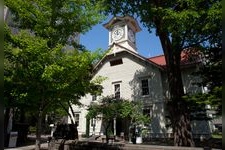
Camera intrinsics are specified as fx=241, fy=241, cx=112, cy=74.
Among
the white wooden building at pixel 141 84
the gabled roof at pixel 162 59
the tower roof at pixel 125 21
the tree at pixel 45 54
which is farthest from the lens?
the tower roof at pixel 125 21

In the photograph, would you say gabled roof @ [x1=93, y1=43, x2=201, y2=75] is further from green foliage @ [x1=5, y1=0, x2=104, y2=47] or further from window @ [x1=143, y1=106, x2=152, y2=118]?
green foliage @ [x1=5, y1=0, x2=104, y2=47]

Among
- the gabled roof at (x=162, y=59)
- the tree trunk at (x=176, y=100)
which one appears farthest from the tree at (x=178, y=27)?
the gabled roof at (x=162, y=59)

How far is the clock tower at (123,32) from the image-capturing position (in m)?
33.7

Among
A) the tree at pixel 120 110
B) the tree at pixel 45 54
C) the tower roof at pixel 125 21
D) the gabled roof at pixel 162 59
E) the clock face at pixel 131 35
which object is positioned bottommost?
the tree at pixel 120 110

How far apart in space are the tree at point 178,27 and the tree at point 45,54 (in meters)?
4.64

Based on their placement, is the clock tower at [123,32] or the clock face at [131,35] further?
the clock face at [131,35]

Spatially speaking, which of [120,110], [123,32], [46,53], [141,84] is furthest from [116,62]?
[46,53]

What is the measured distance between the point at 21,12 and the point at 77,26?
2845 millimetres

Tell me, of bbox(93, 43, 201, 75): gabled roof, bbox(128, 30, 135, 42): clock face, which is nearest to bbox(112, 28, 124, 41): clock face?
bbox(128, 30, 135, 42): clock face

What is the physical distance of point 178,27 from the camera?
14.0 meters

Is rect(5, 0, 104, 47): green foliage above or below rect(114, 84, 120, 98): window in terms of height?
above

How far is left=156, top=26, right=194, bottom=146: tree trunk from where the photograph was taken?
1588 cm

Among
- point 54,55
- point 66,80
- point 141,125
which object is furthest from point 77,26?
point 141,125

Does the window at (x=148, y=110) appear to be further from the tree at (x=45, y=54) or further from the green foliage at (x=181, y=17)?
the tree at (x=45, y=54)
